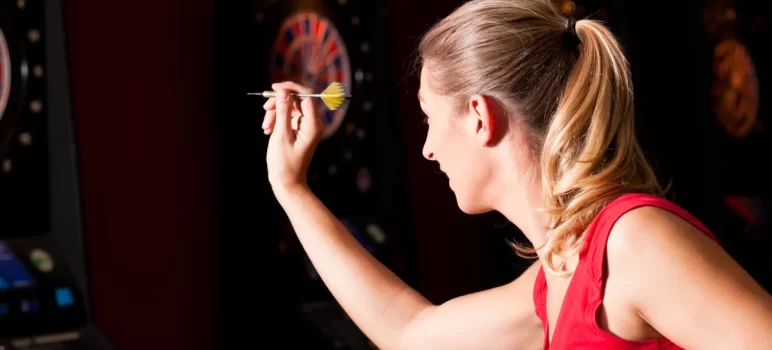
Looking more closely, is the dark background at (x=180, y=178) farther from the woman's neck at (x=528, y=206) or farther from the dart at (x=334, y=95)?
the woman's neck at (x=528, y=206)

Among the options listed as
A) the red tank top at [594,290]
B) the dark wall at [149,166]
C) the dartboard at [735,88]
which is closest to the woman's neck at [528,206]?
the red tank top at [594,290]

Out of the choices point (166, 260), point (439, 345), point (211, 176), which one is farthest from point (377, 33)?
point (439, 345)

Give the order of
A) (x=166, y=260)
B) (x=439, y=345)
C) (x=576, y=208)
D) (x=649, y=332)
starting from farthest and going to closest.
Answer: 1. (x=166, y=260)
2. (x=439, y=345)
3. (x=576, y=208)
4. (x=649, y=332)

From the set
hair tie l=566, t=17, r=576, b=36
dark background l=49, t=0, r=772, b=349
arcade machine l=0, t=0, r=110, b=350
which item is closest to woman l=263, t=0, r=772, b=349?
hair tie l=566, t=17, r=576, b=36

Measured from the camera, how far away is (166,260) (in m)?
2.85

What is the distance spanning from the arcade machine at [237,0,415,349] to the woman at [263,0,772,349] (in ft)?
2.86

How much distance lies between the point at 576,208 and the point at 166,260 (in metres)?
1.73

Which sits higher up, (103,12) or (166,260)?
(103,12)

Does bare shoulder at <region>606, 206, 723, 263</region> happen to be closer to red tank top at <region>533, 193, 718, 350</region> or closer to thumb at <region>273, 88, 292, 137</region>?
red tank top at <region>533, 193, 718, 350</region>

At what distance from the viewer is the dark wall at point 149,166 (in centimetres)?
265

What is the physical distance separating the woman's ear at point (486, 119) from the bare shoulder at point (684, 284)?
289 millimetres

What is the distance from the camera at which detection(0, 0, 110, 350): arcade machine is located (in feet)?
6.11

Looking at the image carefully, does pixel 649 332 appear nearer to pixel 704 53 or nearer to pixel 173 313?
pixel 173 313

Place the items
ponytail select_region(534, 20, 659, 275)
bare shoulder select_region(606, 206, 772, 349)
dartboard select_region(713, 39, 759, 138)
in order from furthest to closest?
dartboard select_region(713, 39, 759, 138) < ponytail select_region(534, 20, 659, 275) < bare shoulder select_region(606, 206, 772, 349)
